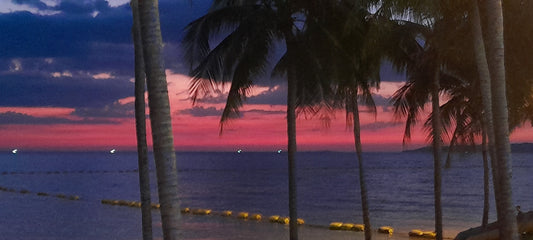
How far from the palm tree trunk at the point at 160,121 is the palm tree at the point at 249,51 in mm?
9906

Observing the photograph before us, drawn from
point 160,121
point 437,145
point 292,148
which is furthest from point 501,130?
point 437,145

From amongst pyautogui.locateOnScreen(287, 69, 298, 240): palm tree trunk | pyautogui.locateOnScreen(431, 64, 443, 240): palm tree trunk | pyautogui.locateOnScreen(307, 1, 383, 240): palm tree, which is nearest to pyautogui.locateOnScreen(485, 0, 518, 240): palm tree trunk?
pyautogui.locateOnScreen(307, 1, 383, 240): palm tree

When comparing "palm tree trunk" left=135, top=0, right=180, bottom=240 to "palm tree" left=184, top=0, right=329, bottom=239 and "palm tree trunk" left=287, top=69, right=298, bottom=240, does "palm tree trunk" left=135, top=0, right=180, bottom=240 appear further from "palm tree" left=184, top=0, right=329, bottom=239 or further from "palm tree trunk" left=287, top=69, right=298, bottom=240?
"palm tree trunk" left=287, top=69, right=298, bottom=240

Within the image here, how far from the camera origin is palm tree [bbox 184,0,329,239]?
20.5m

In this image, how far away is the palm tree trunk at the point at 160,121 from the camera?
9367 mm

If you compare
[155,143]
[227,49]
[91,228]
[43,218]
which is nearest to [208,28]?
[227,49]

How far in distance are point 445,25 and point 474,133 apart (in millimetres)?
12470

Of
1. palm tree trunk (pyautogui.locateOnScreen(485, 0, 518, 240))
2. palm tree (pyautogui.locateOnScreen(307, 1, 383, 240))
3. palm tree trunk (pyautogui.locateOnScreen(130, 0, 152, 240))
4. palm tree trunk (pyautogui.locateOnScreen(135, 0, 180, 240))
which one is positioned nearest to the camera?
palm tree trunk (pyautogui.locateOnScreen(135, 0, 180, 240))

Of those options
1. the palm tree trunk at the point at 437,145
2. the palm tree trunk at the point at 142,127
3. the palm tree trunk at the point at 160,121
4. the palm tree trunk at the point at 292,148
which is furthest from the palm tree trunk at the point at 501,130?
the palm tree trunk at the point at 437,145

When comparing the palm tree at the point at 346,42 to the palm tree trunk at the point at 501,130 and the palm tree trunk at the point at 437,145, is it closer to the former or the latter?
the palm tree trunk at the point at 437,145

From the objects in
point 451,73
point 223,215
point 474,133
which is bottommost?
point 223,215

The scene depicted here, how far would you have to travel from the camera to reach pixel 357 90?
26.1 metres

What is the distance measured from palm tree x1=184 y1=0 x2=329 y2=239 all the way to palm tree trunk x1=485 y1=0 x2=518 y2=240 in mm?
8060

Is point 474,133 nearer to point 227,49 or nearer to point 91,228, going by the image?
point 227,49
